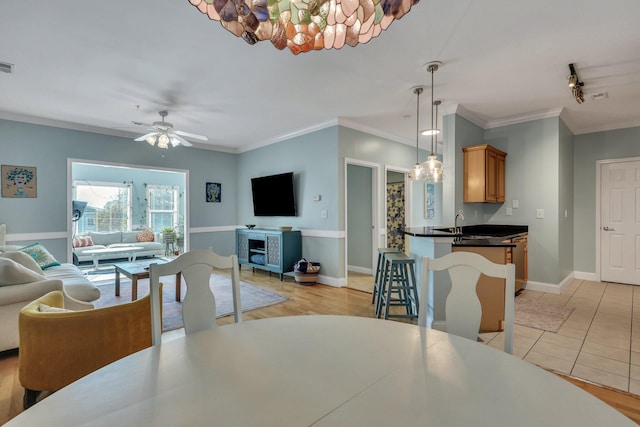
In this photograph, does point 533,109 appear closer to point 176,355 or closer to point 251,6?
point 251,6

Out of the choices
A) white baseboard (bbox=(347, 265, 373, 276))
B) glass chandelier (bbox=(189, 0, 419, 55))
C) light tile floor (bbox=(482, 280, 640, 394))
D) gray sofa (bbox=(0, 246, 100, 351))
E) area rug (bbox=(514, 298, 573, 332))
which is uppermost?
glass chandelier (bbox=(189, 0, 419, 55))

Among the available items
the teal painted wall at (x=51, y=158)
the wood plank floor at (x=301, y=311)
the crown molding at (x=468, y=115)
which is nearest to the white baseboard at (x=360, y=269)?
the wood plank floor at (x=301, y=311)

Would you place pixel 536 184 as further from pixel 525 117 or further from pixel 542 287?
pixel 542 287

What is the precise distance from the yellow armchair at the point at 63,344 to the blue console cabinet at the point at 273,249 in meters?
3.28

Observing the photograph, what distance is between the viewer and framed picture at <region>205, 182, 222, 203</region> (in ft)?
21.1

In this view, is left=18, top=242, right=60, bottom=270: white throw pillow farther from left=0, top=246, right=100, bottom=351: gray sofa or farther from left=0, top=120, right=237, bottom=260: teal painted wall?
left=0, top=246, right=100, bottom=351: gray sofa

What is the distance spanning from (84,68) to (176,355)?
3.28m

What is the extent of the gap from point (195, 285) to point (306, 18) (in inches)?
46.6

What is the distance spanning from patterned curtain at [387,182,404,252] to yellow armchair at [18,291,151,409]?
5.10 m

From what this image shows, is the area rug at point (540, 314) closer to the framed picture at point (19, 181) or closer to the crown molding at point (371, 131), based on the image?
the crown molding at point (371, 131)

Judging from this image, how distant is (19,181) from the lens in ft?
14.6

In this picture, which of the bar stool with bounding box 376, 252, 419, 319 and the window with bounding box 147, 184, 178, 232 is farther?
the window with bounding box 147, 184, 178, 232

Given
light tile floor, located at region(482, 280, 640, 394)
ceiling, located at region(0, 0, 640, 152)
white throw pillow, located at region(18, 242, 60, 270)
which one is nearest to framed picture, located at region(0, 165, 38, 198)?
ceiling, located at region(0, 0, 640, 152)

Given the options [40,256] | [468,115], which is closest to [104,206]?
[40,256]
